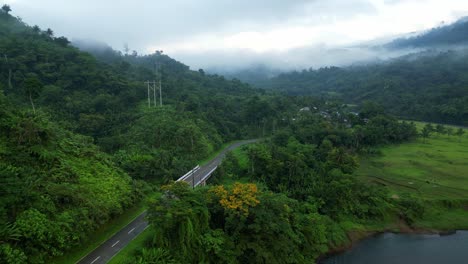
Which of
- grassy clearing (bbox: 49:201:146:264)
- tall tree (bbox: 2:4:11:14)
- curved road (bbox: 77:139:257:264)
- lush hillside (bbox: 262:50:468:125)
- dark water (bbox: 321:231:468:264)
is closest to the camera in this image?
grassy clearing (bbox: 49:201:146:264)

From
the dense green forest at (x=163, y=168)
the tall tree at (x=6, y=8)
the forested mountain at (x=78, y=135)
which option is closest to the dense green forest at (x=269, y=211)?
the dense green forest at (x=163, y=168)

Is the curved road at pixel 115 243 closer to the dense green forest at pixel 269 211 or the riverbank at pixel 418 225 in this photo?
the dense green forest at pixel 269 211

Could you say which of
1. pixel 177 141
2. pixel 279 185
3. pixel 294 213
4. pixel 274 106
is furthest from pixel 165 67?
pixel 294 213

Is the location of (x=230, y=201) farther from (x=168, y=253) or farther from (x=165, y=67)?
(x=165, y=67)

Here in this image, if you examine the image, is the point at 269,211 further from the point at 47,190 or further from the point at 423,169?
the point at 423,169

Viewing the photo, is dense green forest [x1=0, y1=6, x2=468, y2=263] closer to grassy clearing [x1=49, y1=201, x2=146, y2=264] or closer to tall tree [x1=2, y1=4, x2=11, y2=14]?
grassy clearing [x1=49, y1=201, x2=146, y2=264]

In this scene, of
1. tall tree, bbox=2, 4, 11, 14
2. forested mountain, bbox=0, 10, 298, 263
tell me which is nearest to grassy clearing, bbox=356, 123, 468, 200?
forested mountain, bbox=0, 10, 298, 263
